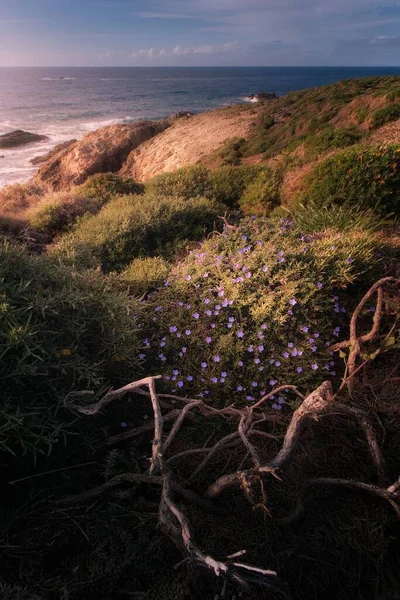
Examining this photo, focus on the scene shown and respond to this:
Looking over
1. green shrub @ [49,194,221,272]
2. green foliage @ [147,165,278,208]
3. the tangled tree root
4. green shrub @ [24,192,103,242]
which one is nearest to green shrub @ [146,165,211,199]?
green foliage @ [147,165,278,208]

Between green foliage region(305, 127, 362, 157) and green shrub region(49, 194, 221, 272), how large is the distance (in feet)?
13.5

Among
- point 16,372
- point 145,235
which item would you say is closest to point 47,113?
point 145,235

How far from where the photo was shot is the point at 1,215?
337 inches

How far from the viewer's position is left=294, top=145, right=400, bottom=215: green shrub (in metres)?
5.70

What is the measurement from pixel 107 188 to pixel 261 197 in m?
4.76

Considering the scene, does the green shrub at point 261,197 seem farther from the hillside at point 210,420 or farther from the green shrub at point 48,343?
the green shrub at point 48,343

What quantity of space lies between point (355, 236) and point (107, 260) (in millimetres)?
3665

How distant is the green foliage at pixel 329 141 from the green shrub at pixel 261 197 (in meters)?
2.11

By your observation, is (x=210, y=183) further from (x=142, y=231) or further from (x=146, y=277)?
(x=146, y=277)

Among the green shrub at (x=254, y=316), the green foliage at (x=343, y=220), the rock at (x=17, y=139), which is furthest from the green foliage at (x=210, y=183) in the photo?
the rock at (x=17, y=139)

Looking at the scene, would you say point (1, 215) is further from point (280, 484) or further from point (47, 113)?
point (47, 113)

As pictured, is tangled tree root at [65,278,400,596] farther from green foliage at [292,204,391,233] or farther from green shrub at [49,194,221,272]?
green shrub at [49,194,221,272]

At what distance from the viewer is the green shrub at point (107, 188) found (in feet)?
31.7

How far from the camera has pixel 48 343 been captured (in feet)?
7.98
